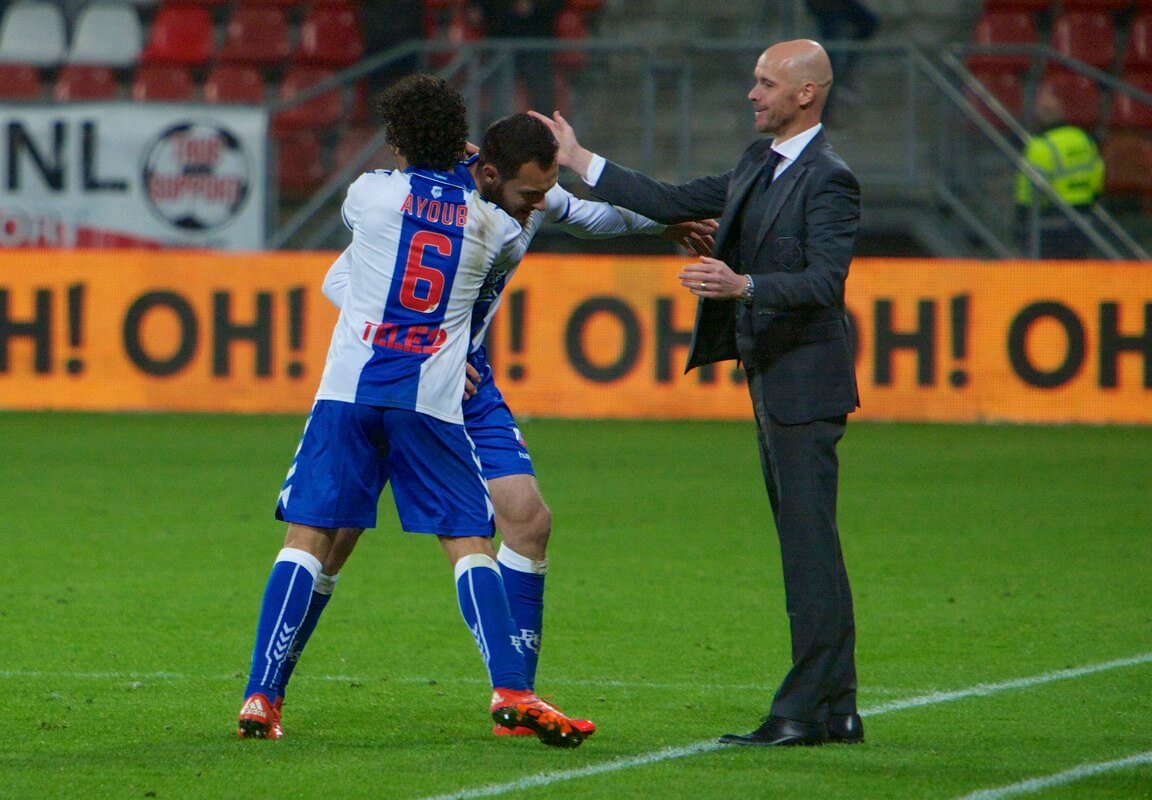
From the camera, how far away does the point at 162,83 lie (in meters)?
19.3

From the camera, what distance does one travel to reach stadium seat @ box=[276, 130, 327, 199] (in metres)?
17.1

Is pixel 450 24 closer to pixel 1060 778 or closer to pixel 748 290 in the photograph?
pixel 748 290

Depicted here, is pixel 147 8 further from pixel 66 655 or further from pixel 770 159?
pixel 770 159

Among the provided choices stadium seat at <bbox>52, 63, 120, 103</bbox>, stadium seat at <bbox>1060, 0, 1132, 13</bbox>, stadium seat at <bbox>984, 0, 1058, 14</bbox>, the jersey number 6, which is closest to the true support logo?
stadium seat at <bbox>52, 63, 120, 103</bbox>

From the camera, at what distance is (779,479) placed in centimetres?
516

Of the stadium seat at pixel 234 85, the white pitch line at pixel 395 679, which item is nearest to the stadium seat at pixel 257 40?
the stadium seat at pixel 234 85

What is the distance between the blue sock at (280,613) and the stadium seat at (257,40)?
15.1m

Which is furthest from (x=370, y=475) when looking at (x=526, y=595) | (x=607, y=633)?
(x=607, y=633)

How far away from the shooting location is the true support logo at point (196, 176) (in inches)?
635

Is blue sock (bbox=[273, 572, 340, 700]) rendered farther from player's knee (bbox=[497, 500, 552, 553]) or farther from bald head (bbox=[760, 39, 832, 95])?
bald head (bbox=[760, 39, 832, 95])

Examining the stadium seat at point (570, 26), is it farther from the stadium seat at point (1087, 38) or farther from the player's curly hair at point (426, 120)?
the player's curly hair at point (426, 120)

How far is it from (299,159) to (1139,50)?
8567 millimetres

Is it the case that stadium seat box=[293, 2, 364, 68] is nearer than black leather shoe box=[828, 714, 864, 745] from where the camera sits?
No

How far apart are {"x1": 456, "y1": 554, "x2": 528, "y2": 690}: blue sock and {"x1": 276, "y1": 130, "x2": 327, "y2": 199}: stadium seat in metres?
12.5
